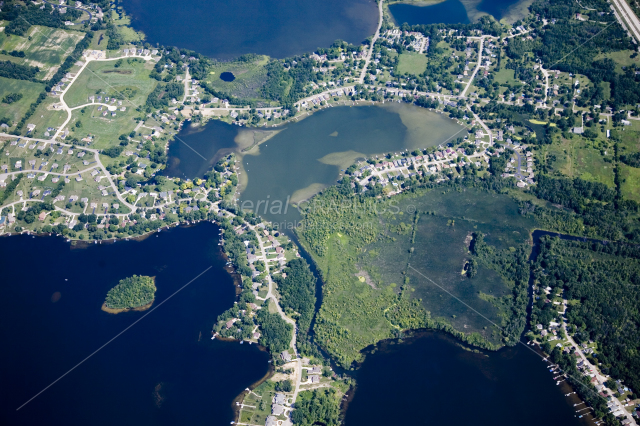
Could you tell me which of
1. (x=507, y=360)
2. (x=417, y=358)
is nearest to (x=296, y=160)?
(x=417, y=358)

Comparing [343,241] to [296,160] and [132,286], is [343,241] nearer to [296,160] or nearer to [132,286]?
[296,160]

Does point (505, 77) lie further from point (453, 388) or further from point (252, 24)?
point (453, 388)

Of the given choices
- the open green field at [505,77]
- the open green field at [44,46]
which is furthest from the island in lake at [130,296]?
the open green field at [505,77]

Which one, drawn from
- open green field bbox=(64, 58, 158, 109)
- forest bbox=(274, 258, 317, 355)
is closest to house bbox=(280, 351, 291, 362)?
forest bbox=(274, 258, 317, 355)

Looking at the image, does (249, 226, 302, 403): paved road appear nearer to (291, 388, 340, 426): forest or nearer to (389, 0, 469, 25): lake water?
(291, 388, 340, 426): forest

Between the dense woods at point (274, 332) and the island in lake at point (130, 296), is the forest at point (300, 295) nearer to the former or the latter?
the dense woods at point (274, 332)

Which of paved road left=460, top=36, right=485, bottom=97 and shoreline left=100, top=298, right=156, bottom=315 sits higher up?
paved road left=460, top=36, right=485, bottom=97

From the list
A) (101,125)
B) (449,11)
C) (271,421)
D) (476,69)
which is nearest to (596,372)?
(271,421)
